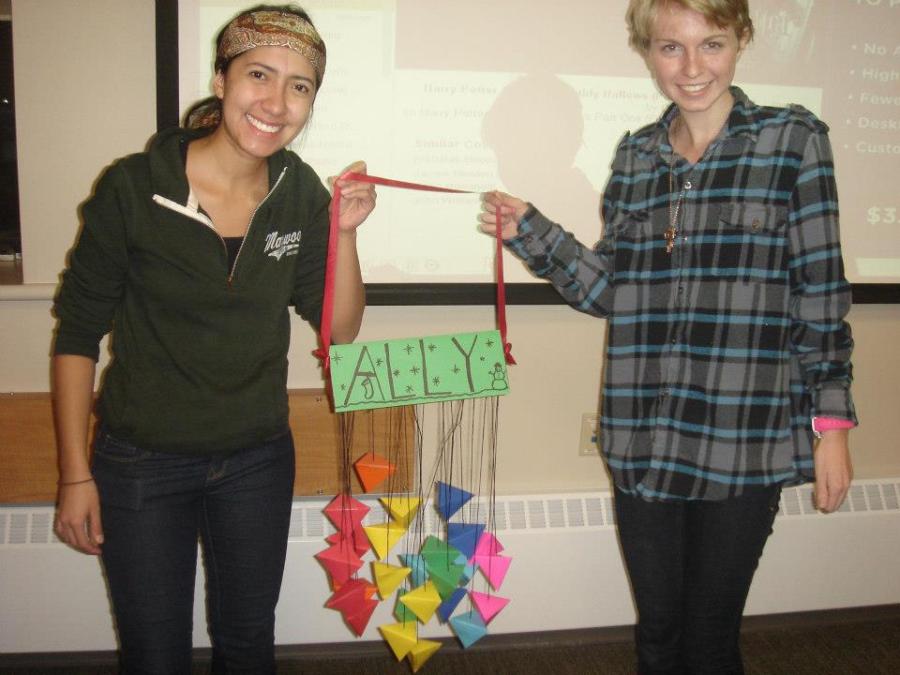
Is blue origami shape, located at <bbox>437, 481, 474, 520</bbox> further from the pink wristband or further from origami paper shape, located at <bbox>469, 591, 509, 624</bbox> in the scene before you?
the pink wristband

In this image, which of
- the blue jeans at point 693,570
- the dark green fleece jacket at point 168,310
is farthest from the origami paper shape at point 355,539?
the blue jeans at point 693,570

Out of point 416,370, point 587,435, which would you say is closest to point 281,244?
point 416,370

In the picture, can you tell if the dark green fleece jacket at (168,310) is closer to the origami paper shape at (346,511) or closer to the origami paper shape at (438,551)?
the origami paper shape at (346,511)

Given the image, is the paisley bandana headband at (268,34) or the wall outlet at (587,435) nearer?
the paisley bandana headband at (268,34)

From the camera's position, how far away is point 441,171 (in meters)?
1.92

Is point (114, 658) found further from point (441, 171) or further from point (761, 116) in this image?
point (761, 116)

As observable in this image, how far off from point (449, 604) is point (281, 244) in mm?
829

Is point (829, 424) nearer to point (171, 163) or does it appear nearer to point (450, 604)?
point (450, 604)

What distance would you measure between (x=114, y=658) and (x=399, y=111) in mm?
1710

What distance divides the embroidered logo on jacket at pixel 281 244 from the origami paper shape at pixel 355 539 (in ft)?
2.00

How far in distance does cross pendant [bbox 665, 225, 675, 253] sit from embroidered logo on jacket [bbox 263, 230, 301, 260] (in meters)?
0.66

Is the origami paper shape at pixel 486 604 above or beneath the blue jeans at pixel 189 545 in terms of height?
beneath

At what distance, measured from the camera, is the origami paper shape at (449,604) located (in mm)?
1484

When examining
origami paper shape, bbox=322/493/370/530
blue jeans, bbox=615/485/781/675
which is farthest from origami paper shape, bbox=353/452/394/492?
blue jeans, bbox=615/485/781/675
